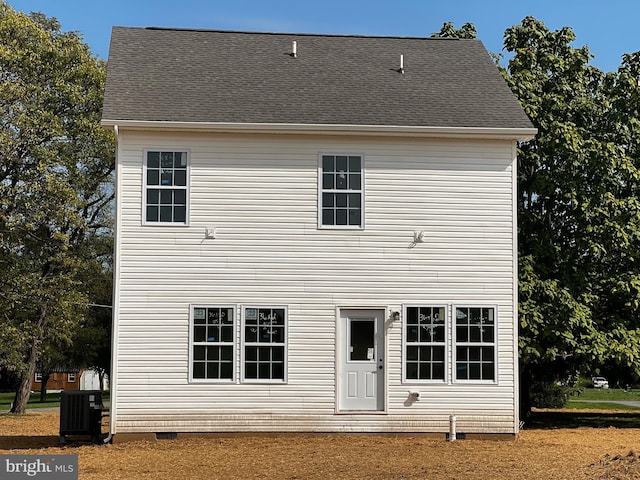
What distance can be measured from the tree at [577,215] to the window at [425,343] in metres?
3.18

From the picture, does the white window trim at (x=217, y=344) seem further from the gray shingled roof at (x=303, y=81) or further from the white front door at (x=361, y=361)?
the gray shingled roof at (x=303, y=81)

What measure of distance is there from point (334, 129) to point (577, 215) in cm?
694

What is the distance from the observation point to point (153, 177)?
1642 centimetres

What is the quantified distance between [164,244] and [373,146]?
4.08m

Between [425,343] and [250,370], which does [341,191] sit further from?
[250,370]

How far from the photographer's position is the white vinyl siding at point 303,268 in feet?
53.0

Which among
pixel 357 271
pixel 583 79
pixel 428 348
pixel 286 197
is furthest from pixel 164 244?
pixel 583 79

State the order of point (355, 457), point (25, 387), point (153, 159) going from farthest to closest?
point (25, 387) → point (153, 159) → point (355, 457)

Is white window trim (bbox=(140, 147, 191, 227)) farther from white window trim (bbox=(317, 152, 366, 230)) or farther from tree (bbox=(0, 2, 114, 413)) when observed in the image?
tree (bbox=(0, 2, 114, 413))

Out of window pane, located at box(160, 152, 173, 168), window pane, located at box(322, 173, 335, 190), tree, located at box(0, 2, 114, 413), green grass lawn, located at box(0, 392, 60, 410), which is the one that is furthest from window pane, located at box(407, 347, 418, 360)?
green grass lawn, located at box(0, 392, 60, 410)

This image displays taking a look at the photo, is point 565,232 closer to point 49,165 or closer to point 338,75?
point 338,75

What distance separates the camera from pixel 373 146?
16812mm

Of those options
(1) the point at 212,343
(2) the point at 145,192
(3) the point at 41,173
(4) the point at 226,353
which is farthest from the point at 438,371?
(3) the point at 41,173

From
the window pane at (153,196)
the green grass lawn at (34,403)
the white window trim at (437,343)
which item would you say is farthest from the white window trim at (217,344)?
the green grass lawn at (34,403)
